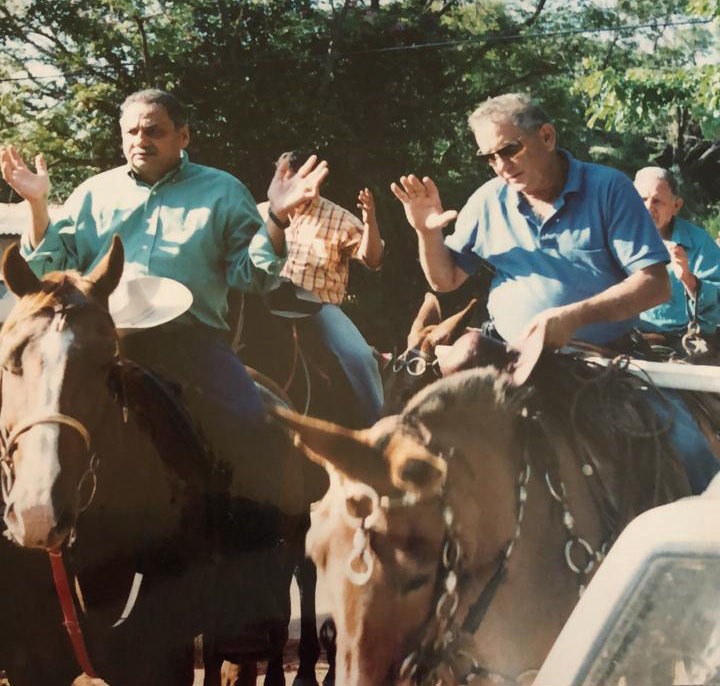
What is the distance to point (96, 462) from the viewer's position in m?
3.11

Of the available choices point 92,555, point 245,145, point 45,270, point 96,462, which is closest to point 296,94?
point 245,145

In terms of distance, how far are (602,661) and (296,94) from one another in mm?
2016

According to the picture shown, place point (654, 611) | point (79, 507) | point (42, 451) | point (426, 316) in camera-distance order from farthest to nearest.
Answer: point (426, 316), point (79, 507), point (42, 451), point (654, 611)

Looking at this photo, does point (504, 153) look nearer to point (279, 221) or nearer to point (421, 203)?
point (421, 203)

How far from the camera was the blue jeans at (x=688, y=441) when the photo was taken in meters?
3.27

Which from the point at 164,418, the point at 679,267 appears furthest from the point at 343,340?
the point at 679,267

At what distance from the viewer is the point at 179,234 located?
11.5 feet

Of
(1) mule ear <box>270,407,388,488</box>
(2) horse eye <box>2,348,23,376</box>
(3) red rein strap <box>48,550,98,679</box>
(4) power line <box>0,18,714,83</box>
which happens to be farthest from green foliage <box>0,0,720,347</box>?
(3) red rein strap <box>48,550,98,679</box>

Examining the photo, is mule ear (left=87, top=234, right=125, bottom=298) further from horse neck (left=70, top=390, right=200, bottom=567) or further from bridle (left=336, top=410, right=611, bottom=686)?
bridle (left=336, top=410, right=611, bottom=686)

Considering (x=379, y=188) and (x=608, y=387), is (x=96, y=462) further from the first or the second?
(x=608, y=387)

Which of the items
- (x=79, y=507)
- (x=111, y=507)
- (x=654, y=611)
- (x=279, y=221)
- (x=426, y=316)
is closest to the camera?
(x=654, y=611)

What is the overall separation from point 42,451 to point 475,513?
47.5 inches

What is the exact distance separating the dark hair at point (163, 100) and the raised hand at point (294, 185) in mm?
345

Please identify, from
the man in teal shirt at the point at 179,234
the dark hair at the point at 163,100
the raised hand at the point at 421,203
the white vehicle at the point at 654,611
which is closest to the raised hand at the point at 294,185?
the man in teal shirt at the point at 179,234
